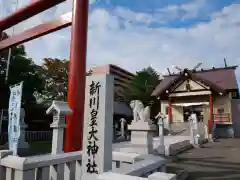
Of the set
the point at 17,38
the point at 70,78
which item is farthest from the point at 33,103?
the point at 70,78

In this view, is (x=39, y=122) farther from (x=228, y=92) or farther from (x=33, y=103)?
(x=228, y=92)

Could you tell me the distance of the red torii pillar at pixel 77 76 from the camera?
6.64 metres

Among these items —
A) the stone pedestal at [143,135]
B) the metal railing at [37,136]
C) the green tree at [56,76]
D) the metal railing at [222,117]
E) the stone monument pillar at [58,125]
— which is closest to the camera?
the stone monument pillar at [58,125]

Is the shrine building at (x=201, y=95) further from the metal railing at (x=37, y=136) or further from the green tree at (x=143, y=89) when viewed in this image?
the metal railing at (x=37, y=136)

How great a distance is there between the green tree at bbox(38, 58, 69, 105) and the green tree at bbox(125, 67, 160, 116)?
33.0 feet

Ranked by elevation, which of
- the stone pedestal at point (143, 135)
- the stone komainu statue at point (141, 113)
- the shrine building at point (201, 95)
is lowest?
the stone pedestal at point (143, 135)

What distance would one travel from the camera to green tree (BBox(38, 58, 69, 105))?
23312mm

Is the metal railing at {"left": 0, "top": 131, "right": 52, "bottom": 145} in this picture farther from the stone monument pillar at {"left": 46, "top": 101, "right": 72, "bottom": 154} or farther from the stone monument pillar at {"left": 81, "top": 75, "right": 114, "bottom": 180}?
the stone monument pillar at {"left": 81, "top": 75, "right": 114, "bottom": 180}

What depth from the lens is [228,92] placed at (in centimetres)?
2234

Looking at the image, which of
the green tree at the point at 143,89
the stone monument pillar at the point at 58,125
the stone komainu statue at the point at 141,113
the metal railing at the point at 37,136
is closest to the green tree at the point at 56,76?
the metal railing at the point at 37,136

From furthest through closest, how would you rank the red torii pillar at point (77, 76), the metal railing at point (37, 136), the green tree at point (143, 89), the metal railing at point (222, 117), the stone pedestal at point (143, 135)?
the green tree at point (143, 89)
the metal railing at point (222, 117)
the metal railing at point (37, 136)
the red torii pillar at point (77, 76)
the stone pedestal at point (143, 135)

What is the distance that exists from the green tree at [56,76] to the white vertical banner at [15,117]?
16.7m

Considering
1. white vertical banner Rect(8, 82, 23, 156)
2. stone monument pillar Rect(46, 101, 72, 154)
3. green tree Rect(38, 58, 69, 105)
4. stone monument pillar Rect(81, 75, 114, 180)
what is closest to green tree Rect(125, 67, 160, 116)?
green tree Rect(38, 58, 69, 105)

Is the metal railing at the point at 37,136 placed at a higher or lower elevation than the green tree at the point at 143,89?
lower
